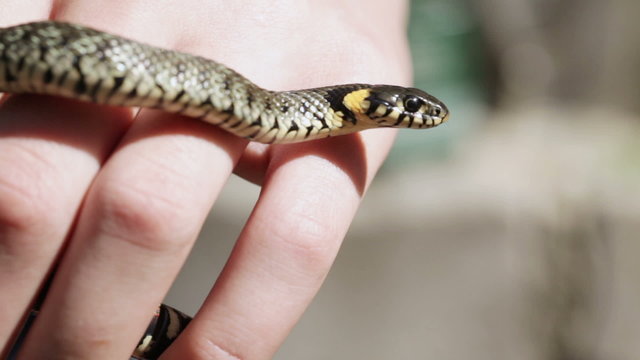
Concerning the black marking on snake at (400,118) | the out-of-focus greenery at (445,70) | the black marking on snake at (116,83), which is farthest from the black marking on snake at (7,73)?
the out-of-focus greenery at (445,70)

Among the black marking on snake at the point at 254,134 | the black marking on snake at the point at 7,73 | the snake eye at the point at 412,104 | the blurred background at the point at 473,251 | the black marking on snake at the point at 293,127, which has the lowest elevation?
the blurred background at the point at 473,251

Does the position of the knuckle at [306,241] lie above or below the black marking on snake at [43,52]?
below

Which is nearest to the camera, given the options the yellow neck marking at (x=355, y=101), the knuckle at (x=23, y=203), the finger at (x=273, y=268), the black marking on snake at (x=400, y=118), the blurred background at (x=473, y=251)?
the knuckle at (x=23, y=203)

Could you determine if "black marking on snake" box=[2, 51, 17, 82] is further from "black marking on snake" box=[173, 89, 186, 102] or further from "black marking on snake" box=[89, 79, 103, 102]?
"black marking on snake" box=[173, 89, 186, 102]

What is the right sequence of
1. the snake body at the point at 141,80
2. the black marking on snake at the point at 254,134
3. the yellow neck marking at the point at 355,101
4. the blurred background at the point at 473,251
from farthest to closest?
the blurred background at the point at 473,251, the yellow neck marking at the point at 355,101, the black marking on snake at the point at 254,134, the snake body at the point at 141,80

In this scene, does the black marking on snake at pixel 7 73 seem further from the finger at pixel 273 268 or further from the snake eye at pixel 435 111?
the snake eye at pixel 435 111

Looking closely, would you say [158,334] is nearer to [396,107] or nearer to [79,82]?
[79,82]
